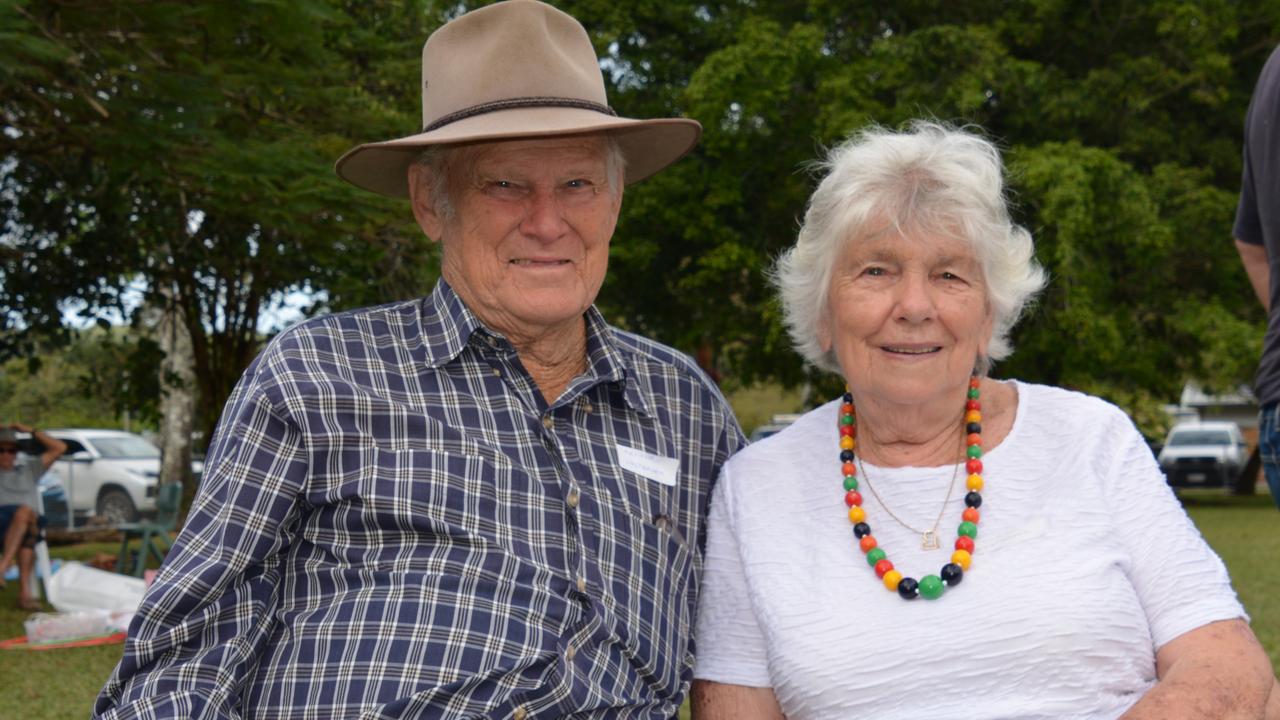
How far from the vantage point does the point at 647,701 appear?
250 cm

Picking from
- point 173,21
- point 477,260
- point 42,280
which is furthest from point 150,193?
point 477,260

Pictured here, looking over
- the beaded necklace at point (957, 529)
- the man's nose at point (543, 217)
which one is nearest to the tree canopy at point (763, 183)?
the man's nose at point (543, 217)

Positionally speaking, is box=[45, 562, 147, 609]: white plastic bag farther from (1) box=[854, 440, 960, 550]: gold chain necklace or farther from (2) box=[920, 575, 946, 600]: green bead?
(2) box=[920, 575, 946, 600]: green bead

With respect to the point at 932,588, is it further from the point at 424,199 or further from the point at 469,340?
the point at 424,199

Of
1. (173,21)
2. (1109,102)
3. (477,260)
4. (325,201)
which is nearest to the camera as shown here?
(477,260)

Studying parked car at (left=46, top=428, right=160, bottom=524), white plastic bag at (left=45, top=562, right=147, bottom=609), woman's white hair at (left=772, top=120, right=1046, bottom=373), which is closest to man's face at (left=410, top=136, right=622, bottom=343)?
woman's white hair at (left=772, top=120, right=1046, bottom=373)

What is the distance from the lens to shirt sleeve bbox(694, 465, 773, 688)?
253 cm

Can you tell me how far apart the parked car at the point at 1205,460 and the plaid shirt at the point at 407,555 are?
27.0 m

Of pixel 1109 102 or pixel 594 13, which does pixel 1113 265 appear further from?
pixel 594 13

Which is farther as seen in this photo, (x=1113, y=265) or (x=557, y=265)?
(x=1113, y=265)

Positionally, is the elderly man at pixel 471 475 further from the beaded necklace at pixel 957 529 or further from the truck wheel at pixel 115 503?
the truck wheel at pixel 115 503

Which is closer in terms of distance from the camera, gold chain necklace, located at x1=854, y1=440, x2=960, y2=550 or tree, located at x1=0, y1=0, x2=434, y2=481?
gold chain necklace, located at x1=854, y1=440, x2=960, y2=550

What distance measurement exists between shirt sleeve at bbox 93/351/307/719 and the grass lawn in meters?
4.48

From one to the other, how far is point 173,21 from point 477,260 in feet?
15.6
